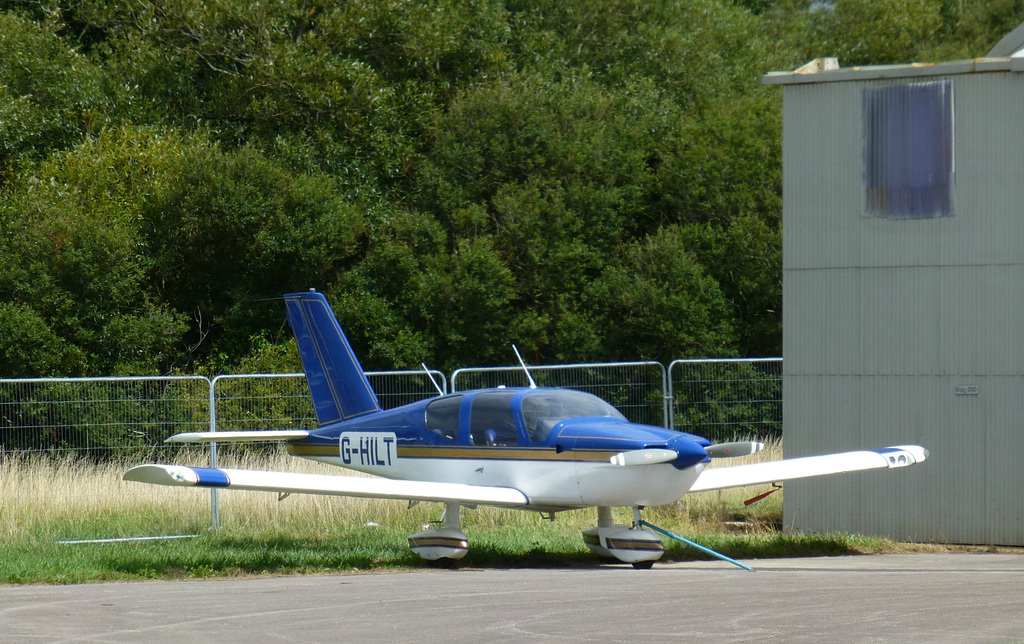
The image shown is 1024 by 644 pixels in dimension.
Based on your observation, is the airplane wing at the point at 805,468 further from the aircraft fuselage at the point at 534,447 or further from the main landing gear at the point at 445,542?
the main landing gear at the point at 445,542

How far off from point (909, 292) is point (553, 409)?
14.1 ft

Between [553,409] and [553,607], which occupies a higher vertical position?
[553,409]

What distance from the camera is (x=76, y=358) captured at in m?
20.8

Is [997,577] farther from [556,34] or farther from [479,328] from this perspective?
[556,34]

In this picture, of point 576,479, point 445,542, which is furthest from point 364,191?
point 576,479

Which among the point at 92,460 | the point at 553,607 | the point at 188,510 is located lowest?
the point at 188,510

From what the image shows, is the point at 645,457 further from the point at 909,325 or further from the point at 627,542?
the point at 909,325

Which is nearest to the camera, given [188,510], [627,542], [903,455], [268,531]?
[627,542]

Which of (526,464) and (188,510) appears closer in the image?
(526,464)

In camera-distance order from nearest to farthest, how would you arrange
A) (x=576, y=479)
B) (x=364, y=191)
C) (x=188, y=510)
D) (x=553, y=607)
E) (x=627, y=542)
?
1. (x=553, y=607)
2. (x=576, y=479)
3. (x=627, y=542)
4. (x=188, y=510)
5. (x=364, y=191)

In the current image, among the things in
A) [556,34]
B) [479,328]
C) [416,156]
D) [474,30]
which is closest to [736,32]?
[556,34]

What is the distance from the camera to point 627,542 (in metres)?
10.9

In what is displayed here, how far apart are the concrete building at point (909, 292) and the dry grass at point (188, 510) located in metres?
1.56

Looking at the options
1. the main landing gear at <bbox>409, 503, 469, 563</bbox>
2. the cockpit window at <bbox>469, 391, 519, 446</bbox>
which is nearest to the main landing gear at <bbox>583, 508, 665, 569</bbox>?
the cockpit window at <bbox>469, 391, 519, 446</bbox>
